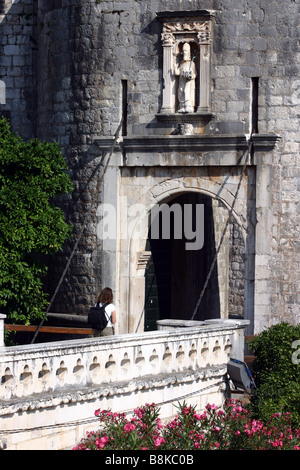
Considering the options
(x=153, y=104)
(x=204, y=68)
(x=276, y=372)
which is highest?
(x=204, y=68)

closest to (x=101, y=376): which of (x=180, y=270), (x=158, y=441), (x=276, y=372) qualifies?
(x=158, y=441)

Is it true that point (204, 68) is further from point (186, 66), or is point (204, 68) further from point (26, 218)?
point (26, 218)

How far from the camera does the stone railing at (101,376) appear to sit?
45.1 ft

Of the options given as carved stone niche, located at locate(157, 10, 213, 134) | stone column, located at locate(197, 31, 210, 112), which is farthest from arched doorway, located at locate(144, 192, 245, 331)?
stone column, located at locate(197, 31, 210, 112)

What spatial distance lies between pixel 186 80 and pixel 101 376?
24.5ft

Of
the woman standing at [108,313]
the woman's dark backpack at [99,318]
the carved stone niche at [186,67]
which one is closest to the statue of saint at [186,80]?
the carved stone niche at [186,67]

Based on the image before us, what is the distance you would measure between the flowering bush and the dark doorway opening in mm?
10136

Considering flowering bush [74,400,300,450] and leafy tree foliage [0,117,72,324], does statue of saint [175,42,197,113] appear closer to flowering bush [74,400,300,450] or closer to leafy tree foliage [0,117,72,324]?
leafy tree foliage [0,117,72,324]

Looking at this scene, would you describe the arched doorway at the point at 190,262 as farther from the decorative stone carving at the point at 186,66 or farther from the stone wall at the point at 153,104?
the decorative stone carving at the point at 186,66

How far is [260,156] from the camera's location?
68.5 feet

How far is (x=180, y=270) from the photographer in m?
26.7
